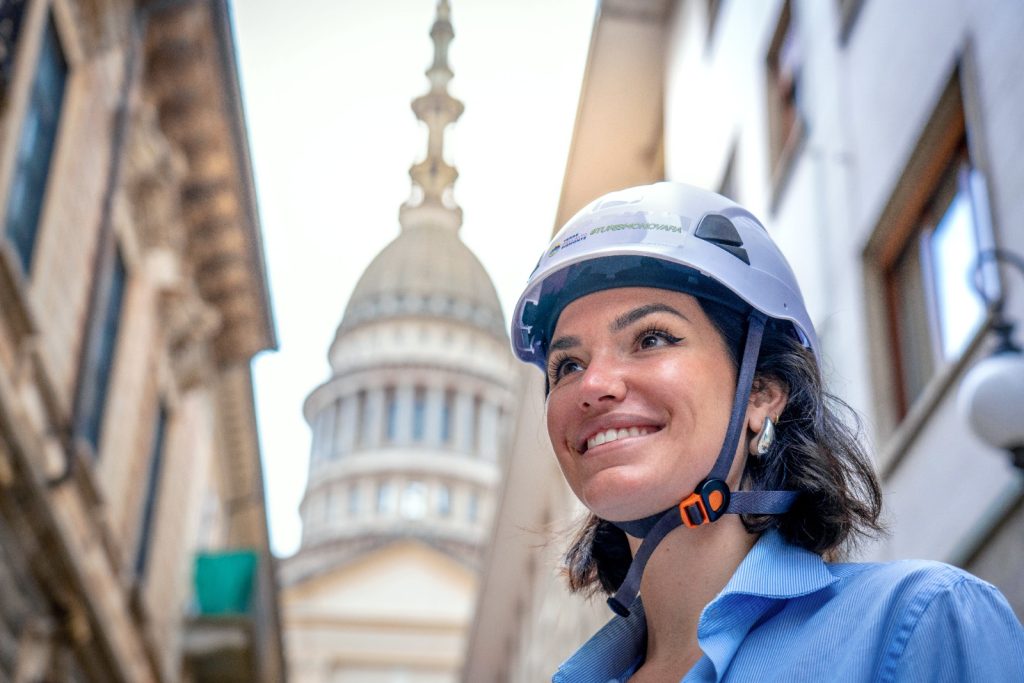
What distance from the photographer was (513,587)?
2811 cm

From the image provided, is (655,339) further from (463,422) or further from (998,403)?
(463,422)

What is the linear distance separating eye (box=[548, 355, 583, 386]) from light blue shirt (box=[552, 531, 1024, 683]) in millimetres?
581

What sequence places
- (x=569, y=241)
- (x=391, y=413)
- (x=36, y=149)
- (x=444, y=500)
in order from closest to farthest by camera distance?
(x=569, y=241), (x=36, y=149), (x=444, y=500), (x=391, y=413)

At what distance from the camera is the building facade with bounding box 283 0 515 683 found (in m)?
64.2

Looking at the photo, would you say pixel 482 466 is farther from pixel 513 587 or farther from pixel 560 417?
pixel 560 417

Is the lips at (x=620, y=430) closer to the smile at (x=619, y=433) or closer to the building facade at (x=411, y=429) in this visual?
the smile at (x=619, y=433)

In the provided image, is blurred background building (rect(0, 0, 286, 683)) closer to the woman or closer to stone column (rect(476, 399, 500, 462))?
→ the woman

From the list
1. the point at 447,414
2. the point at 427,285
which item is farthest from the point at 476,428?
the point at 427,285

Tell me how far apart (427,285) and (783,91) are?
76613 millimetres

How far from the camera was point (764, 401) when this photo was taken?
9.72 feet

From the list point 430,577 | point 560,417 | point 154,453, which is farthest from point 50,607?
point 430,577

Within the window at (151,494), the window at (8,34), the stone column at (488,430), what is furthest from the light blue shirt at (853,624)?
the stone column at (488,430)

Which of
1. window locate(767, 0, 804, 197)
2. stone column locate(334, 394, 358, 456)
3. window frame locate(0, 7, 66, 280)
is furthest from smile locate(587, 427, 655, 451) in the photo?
stone column locate(334, 394, 358, 456)

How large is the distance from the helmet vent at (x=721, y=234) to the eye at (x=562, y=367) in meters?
0.36
